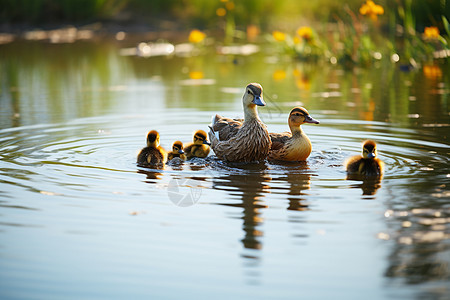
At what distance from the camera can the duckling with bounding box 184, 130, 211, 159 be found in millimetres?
8164

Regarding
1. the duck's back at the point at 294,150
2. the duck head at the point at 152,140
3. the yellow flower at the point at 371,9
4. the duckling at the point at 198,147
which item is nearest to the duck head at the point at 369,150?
the duck's back at the point at 294,150

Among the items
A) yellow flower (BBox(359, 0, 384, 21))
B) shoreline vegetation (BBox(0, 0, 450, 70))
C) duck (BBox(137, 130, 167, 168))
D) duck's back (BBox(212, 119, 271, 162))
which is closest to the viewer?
duck (BBox(137, 130, 167, 168))

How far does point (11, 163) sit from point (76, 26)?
21204mm

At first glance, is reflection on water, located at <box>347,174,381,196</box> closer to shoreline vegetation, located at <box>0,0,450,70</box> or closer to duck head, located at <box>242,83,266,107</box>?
duck head, located at <box>242,83,266,107</box>

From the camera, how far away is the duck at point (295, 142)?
7781 millimetres

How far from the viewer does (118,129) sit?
970 cm

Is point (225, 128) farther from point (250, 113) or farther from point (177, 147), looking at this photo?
point (177, 147)

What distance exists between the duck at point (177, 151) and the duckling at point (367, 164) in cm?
191

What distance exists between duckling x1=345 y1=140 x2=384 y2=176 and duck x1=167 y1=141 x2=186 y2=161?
6.28 feet

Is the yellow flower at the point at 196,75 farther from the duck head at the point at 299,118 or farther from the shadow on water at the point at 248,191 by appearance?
the shadow on water at the point at 248,191

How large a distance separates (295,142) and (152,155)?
1.63 meters

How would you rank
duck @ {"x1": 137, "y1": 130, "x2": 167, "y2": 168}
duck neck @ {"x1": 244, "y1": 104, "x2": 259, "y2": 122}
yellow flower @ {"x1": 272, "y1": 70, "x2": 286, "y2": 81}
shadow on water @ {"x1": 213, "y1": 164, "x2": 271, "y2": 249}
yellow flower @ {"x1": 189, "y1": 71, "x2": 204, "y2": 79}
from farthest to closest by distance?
yellow flower @ {"x1": 189, "y1": 71, "x2": 204, "y2": 79}, yellow flower @ {"x1": 272, "y1": 70, "x2": 286, "y2": 81}, duck neck @ {"x1": 244, "y1": 104, "x2": 259, "y2": 122}, duck @ {"x1": 137, "y1": 130, "x2": 167, "y2": 168}, shadow on water @ {"x1": 213, "y1": 164, "x2": 271, "y2": 249}

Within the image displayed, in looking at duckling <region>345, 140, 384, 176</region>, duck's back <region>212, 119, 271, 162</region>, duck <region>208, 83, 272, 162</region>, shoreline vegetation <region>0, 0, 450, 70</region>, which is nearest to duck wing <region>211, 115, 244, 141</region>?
duck <region>208, 83, 272, 162</region>

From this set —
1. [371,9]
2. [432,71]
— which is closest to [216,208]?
[371,9]
